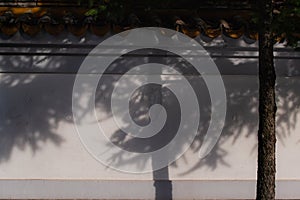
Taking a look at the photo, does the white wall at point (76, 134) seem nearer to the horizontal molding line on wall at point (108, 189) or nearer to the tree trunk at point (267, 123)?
the horizontal molding line on wall at point (108, 189)

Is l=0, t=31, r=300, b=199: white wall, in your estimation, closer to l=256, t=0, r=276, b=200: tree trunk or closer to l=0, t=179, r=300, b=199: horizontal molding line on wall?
l=0, t=179, r=300, b=199: horizontal molding line on wall

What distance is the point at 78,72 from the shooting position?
700 cm

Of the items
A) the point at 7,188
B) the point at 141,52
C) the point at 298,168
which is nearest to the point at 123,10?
the point at 141,52

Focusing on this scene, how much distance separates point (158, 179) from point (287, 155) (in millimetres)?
2068

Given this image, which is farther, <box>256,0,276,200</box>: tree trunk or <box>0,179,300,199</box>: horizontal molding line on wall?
<box>0,179,300,199</box>: horizontal molding line on wall

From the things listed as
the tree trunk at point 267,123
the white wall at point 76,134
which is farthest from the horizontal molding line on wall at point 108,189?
the tree trunk at point 267,123

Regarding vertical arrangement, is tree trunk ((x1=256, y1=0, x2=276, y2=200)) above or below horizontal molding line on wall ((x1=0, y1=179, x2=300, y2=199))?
above

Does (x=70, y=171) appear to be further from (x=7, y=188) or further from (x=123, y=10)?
(x=123, y=10)

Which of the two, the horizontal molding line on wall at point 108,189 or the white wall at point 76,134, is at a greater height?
the white wall at point 76,134

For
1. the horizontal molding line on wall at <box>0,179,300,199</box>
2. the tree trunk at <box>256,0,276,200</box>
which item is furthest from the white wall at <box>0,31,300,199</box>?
the tree trunk at <box>256,0,276,200</box>

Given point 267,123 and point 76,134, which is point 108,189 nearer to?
point 76,134

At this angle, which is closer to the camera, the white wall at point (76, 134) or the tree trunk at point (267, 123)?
the tree trunk at point (267, 123)

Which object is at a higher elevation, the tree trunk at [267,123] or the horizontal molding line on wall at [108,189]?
the tree trunk at [267,123]

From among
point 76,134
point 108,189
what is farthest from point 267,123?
point 76,134
